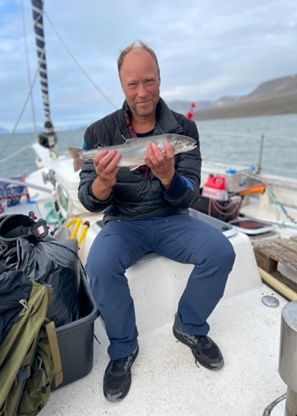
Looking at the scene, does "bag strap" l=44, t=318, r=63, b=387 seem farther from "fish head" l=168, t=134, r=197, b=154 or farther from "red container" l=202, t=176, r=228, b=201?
"red container" l=202, t=176, r=228, b=201

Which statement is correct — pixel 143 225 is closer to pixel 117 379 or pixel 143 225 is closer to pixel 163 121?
pixel 163 121

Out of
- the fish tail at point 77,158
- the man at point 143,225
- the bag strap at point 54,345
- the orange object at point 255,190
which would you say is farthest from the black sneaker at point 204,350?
the orange object at point 255,190

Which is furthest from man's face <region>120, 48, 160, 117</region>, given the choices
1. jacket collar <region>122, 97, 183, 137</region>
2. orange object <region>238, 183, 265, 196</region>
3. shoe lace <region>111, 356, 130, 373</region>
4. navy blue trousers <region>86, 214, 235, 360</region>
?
orange object <region>238, 183, 265, 196</region>

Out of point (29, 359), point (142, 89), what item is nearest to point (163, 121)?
point (142, 89)

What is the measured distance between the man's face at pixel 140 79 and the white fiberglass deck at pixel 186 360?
3.72ft

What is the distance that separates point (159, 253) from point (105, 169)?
0.74m

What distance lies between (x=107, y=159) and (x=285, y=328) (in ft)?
4.08

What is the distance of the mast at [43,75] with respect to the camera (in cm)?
454

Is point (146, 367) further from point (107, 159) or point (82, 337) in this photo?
point (107, 159)

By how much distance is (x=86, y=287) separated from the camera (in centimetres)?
188

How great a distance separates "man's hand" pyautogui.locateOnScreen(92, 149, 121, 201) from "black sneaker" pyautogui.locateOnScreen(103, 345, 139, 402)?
1.04 meters

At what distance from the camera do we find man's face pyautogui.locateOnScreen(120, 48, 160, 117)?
196 cm

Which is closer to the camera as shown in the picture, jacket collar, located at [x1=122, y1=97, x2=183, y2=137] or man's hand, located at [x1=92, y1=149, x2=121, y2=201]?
man's hand, located at [x1=92, y1=149, x2=121, y2=201]

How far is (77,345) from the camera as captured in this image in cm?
160
